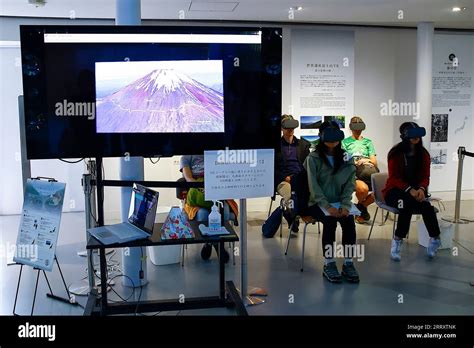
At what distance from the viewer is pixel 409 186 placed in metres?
4.45

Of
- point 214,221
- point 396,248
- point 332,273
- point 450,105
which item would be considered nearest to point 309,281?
point 332,273

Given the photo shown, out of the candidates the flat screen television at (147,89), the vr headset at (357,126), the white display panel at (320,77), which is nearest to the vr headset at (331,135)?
the flat screen television at (147,89)

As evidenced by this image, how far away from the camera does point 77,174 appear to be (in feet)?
20.5

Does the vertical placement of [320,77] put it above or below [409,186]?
above

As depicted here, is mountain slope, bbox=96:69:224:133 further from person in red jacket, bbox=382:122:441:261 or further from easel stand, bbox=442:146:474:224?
easel stand, bbox=442:146:474:224

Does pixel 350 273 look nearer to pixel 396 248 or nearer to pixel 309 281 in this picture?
pixel 309 281

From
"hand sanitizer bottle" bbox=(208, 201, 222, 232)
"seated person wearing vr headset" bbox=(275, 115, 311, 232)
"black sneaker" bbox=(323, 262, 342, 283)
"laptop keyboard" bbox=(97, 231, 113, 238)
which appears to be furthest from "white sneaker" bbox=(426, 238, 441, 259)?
"laptop keyboard" bbox=(97, 231, 113, 238)

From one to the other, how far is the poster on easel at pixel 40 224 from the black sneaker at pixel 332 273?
2.11 meters

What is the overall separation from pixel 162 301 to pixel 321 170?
170 centimetres

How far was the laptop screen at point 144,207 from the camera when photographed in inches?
119

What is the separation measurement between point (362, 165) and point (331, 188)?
1.82 meters

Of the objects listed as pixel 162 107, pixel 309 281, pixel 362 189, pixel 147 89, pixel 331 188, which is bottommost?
pixel 309 281

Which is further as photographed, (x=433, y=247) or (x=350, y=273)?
(x=433, y=247)
